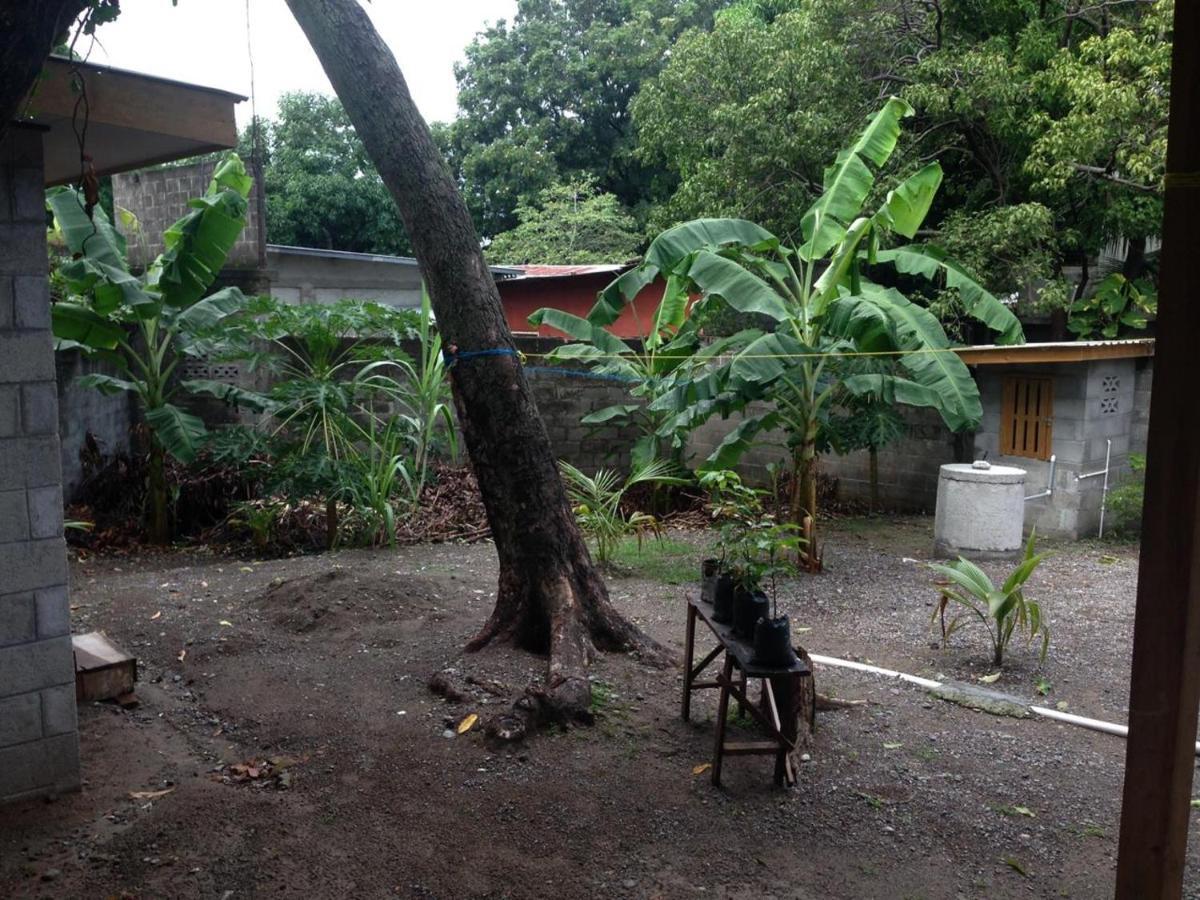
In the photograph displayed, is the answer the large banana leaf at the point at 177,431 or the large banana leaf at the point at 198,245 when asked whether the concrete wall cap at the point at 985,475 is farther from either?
the large banana leaf at the point at 177,431

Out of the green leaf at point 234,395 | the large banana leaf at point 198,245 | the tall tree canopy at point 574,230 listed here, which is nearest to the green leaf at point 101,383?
the green leaf at point 234,395

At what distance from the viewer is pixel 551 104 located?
23.4 metres

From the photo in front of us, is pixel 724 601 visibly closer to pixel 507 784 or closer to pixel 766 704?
pixel 766 704

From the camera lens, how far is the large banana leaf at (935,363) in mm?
8008

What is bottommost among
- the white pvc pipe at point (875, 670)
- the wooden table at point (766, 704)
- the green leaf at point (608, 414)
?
the white pvc pipe at point (875, 670)

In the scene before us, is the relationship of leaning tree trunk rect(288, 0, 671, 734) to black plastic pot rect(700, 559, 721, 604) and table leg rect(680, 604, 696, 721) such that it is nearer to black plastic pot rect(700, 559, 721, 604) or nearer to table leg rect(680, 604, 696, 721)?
table leg rect(680, 604, 696, 721)

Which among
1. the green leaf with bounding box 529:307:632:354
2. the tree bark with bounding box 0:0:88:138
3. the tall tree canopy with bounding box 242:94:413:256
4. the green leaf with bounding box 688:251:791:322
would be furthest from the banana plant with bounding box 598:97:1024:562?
the tall tree canopy with bounding box 242:94:413:256

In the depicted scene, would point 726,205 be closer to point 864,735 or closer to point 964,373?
point 964,373

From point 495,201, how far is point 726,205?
1175cm

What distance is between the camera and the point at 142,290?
26.8 ft

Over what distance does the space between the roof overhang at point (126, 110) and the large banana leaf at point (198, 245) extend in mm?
2907

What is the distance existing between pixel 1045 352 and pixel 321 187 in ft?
54.5

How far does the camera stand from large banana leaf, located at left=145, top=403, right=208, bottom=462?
8430 millimetres

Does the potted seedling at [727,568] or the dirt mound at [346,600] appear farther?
the dirt mound at [346,600]
